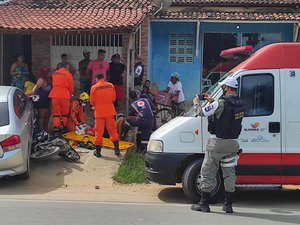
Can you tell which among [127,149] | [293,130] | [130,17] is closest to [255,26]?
[130,17]

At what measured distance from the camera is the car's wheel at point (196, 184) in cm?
781

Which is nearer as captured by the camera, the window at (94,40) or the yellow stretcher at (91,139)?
the yellow stretcher at (91,139)

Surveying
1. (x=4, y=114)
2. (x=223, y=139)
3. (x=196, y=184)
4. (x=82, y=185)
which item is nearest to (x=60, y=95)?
(x=4, y=114)

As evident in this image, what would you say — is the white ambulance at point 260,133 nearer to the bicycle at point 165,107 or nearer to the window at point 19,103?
the window at point 19,103

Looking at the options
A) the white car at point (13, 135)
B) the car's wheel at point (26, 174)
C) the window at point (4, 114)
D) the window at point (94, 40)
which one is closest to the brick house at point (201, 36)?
the window at point (94, 40)

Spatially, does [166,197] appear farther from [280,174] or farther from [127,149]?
[127,149]

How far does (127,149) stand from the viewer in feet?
36.7

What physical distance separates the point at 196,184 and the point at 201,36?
941 cm

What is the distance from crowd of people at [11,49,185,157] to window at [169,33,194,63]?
2463mm

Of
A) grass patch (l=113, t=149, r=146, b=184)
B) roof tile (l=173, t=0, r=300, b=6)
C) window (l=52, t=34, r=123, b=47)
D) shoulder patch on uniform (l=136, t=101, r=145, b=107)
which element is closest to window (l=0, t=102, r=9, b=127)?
grass patch (l=113, t=149, r=146, b=184)

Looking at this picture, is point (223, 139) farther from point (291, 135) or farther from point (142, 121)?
point (142, 121)

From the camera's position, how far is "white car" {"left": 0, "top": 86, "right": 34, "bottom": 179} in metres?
8.57

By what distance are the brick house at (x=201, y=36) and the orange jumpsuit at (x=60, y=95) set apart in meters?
4.85

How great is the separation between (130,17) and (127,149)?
3.74 meters
